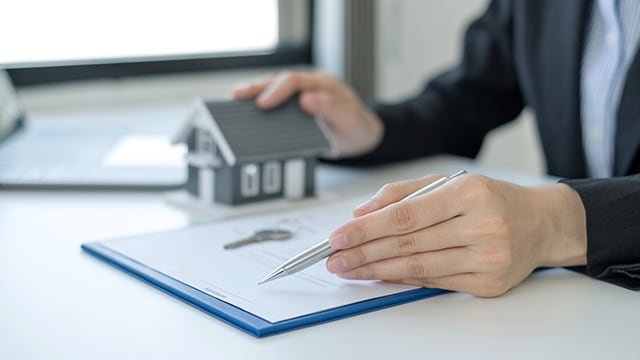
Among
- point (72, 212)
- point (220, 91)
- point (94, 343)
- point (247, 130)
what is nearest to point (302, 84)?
point (247, 130)

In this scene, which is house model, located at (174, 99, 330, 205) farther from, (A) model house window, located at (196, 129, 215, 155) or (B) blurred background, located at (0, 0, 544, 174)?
(B) blurred background, located at (0, 0, 544, 174)

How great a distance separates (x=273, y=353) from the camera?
0.66 m

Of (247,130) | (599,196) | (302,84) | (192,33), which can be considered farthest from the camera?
(192,33)

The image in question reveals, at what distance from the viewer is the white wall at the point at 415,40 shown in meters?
2.07

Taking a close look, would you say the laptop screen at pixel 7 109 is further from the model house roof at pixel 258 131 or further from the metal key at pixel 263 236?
the metal key at pixel 263 236

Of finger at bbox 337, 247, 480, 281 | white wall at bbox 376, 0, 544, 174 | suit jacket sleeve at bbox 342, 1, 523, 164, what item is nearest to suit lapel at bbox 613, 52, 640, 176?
suit jacket sleeve at bbox 342, 1, 523, 164

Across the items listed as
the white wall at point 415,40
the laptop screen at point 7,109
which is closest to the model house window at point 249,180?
the laptop screen at point 7,109


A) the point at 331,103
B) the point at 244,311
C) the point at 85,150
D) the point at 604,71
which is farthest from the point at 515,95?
the point at 244,311

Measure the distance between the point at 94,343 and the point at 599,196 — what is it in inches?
17.3

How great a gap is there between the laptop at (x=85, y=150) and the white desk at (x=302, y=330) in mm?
Result: 280

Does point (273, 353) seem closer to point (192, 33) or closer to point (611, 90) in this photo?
point (611, 90)

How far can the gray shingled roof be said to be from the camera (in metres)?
1.04

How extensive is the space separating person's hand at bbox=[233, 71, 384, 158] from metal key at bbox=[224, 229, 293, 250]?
21 centimetres

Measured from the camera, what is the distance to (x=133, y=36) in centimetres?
162
